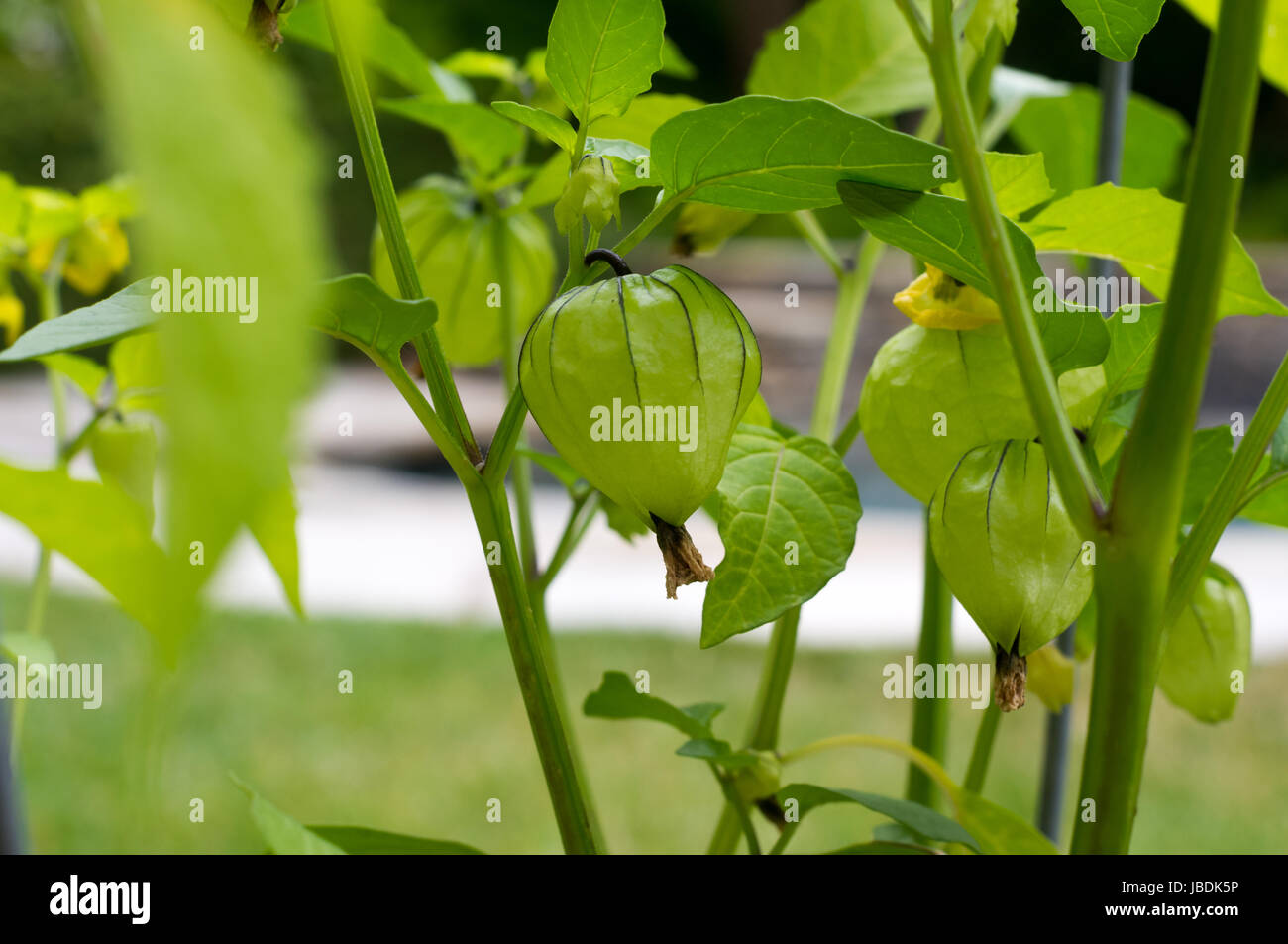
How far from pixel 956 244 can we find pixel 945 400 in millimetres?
34

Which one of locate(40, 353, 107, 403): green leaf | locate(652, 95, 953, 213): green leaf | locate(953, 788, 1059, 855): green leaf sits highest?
locate(40, 353, 107, 403): green leaf

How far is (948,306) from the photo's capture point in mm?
178

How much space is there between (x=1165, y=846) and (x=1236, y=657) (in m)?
0.85

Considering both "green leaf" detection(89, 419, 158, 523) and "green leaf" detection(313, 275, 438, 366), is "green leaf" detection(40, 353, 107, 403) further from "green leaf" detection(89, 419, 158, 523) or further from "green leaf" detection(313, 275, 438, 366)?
"green leaf" detection(313, 275, 438, 366)

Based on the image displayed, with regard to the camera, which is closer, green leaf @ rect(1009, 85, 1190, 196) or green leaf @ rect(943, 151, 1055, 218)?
green leaf @ rect(943, 151, 1055, 218)

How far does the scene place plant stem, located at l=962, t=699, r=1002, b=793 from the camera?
21 centimetres

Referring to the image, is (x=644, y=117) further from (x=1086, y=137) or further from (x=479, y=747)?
(x=479, y=747)

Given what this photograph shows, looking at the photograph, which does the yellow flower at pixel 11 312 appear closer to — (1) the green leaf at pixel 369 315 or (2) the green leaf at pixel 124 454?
(2) the green leaf at pixel 124 454

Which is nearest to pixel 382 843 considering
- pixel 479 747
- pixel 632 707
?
pixel 632 707

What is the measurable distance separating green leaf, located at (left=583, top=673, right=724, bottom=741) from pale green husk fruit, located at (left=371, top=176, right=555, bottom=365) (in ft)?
0.37

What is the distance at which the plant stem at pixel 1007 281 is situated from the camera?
12 cm

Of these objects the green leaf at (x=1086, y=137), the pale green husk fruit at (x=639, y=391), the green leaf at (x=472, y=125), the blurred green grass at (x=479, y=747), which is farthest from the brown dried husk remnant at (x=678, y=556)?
the blurred green grass at (x=479, y=747)

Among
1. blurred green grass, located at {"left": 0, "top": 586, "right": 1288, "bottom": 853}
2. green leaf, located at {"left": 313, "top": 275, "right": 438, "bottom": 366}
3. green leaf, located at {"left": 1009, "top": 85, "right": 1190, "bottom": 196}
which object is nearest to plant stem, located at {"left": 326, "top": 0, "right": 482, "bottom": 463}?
green leaf, located at {"left": 313, "top": 275, "right": 438, "bottom": 366}
